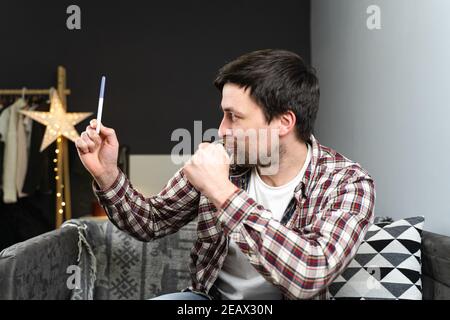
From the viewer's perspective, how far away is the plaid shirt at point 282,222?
39.8 inches

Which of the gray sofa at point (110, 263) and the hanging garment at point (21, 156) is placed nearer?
the gray sofa at point (110, 263)

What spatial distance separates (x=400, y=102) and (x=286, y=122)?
24.2 inches

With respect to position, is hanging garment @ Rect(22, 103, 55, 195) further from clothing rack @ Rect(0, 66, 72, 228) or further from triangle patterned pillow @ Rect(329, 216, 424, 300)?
triangle patterned pillow @ Rect(329, 216, 424, 300)

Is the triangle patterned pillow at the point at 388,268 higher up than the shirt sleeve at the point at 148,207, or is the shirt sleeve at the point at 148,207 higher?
the shirt sleeve at the point at 148,207

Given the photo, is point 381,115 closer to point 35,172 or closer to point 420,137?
point 420,137

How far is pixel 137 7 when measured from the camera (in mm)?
4238

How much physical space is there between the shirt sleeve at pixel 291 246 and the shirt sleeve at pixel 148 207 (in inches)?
17.0

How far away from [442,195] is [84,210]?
10.7 feet

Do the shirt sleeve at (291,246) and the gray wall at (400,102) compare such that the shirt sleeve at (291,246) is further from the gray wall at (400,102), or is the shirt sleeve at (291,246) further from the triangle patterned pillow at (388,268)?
the gray wall at (400,102)

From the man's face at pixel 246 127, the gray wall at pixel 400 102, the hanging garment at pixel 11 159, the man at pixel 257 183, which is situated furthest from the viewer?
the hanging garment at pixel 11 159

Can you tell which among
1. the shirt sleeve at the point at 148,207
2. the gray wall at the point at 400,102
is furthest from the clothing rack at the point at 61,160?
the shirt sleeve at the point at 148,207

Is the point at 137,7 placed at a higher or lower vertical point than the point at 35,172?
higher

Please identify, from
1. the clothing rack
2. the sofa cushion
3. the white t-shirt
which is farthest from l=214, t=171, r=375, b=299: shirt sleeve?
the clothing rack

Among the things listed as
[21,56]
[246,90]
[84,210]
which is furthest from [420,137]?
[21,56]
